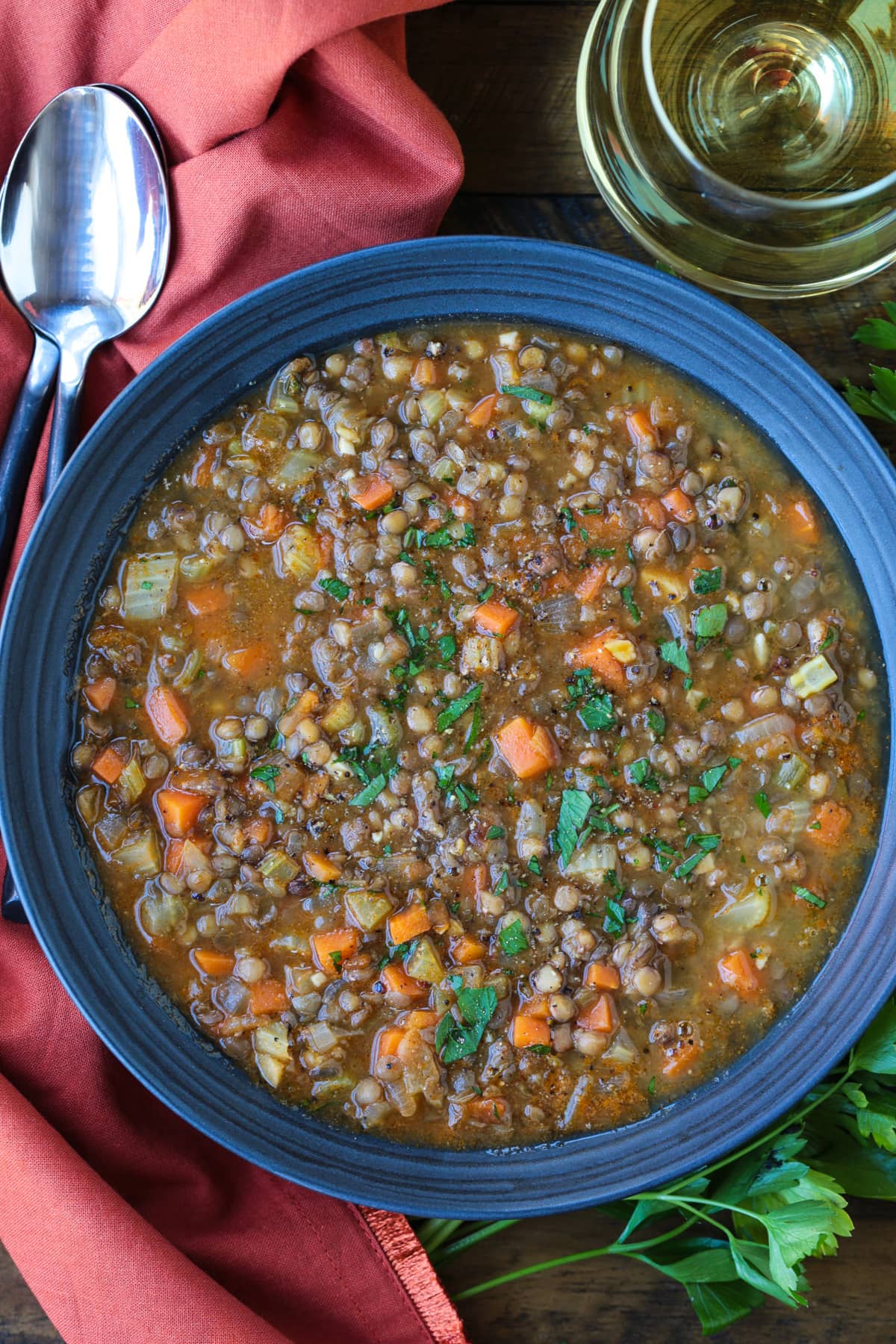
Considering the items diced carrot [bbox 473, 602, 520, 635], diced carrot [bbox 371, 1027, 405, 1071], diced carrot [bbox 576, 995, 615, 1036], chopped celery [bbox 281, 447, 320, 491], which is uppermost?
chopped celery [bbox 281, 447, 320, 491]

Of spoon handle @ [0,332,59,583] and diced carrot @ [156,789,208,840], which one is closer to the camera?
diced carrot @ [156,789,208,840]

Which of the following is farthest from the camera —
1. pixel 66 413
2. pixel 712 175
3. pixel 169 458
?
pixel 66 413

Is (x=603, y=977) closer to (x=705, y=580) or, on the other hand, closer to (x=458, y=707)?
(x=458, y=707)

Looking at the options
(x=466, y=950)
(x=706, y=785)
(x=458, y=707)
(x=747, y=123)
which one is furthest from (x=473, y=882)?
(x=747, y=123)

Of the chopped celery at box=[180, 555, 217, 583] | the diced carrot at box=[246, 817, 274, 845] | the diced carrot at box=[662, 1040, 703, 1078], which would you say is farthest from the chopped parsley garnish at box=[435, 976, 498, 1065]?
the chopped celery at box=[180, 555, 217, 583]

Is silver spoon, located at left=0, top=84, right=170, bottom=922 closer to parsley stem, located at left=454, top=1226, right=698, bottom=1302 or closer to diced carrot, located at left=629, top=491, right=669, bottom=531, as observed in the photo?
diced carrot, located at left=629, top=491, right=669, bottom=531

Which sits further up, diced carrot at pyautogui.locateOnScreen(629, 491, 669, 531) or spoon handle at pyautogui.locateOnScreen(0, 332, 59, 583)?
diced carrot at pyautogui.locateOnScreen(629, 491, 669, 531)

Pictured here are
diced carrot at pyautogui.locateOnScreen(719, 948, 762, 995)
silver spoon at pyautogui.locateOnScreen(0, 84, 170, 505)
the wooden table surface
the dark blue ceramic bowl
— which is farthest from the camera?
the wooden table surface

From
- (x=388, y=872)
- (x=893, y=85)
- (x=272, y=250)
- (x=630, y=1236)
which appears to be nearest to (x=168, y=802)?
(x=388, y=872)
